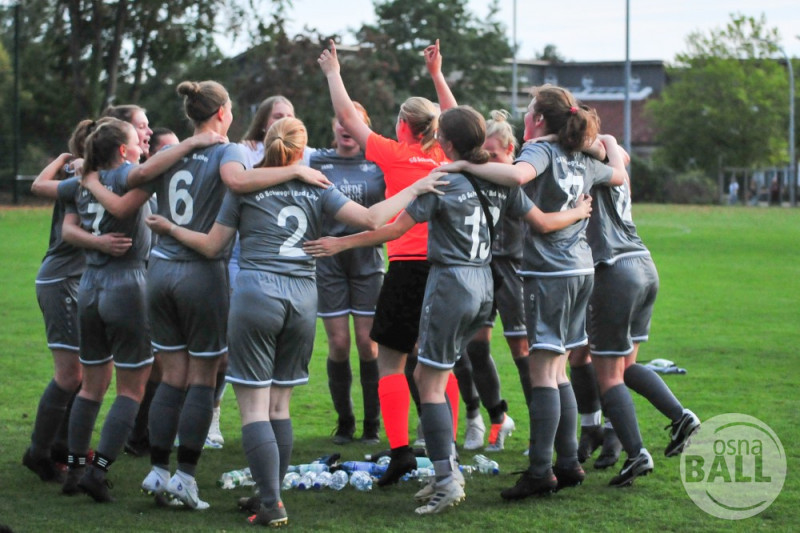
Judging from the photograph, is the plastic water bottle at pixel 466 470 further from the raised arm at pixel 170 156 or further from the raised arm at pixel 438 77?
the raised arm at pixel 170 156

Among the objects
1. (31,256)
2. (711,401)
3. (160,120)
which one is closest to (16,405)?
(711,401)

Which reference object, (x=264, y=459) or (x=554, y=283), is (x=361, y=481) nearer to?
(x=264, y=459)

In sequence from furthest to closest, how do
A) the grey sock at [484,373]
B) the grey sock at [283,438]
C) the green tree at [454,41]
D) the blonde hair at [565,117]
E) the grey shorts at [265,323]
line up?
the green tree at [454,41]
the grey sock at [484,373]
the blonde hair at [565,117]
the grey sock at [283,438]
the grey shorts at [265,323]

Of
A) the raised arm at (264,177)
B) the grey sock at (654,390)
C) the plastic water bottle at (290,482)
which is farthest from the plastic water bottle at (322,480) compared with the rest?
the grey sock at (654,390)

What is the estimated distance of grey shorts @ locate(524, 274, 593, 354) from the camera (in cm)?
609

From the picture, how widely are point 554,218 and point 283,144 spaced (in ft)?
5.25

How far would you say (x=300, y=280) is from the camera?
5602 mm

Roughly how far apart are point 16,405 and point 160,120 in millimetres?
44990

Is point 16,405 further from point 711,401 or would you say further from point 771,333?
point 771,333

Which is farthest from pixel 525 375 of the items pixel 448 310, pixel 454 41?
pixel 454 41

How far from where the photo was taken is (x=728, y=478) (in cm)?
642

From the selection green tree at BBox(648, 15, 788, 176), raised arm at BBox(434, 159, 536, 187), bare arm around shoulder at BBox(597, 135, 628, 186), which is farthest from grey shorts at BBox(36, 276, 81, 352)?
green tree at BBox(648, 15, 788, 176)

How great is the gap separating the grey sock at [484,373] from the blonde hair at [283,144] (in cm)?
232

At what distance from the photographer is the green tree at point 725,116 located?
68.2m
